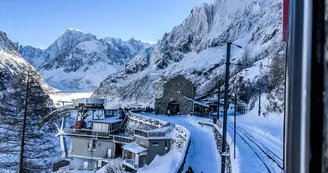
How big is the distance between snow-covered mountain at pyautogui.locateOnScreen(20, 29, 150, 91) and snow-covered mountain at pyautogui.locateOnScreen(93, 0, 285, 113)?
51135 millimetres

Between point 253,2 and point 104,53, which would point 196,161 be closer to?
point 253,2

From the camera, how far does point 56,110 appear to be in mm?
22797

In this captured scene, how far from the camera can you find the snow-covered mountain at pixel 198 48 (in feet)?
182

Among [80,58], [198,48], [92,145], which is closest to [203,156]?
[92,145]

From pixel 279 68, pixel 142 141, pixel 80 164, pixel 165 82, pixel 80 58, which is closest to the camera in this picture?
pixel 279 68

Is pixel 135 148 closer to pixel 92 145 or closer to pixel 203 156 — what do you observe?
pixel 92 145

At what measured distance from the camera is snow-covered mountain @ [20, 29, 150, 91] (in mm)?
137000

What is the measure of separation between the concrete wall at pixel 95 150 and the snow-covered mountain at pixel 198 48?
29.6 metres

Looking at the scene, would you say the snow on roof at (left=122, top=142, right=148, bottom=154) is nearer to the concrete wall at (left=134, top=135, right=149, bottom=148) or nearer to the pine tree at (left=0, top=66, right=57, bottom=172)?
the concrete wall at (left=134, top=135, right=149, bottom=148)

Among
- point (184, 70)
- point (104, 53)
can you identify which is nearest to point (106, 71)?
point (104, 53)

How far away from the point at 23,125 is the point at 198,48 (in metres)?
68.4

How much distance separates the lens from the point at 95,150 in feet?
71.2

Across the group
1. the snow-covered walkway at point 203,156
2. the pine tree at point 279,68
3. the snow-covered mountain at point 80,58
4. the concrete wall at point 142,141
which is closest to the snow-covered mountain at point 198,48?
the concrete wall at point 142,141

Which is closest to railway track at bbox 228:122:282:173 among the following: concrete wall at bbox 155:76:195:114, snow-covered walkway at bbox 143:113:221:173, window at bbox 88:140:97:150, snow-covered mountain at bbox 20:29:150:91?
snow-covered walkway at bbox 143:113:221:173
